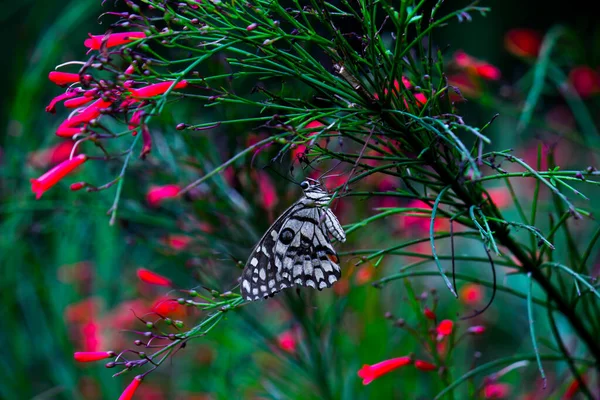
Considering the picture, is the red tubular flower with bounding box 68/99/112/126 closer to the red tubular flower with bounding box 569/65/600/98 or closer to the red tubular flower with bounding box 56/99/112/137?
the red tubular flower with bounding box 56/99/112/137

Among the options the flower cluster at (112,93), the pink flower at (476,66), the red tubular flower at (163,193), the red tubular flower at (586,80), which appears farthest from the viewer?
the red tubular flower at (586,80)

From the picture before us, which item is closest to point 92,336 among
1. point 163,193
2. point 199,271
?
point 199,271

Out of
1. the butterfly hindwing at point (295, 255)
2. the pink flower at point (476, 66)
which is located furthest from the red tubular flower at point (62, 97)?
the pink flower at point (476, 66)

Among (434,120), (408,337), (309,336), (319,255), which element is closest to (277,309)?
(408,337)

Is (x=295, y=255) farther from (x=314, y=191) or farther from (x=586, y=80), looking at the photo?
(x=586, y=80)

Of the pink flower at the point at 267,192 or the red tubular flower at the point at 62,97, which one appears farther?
the pink flower at the point at 267,192

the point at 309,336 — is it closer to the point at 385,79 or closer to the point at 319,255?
the point at 319,255

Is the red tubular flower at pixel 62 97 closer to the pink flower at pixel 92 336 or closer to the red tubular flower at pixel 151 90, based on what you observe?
the red tubular flower at pixel 151 90
